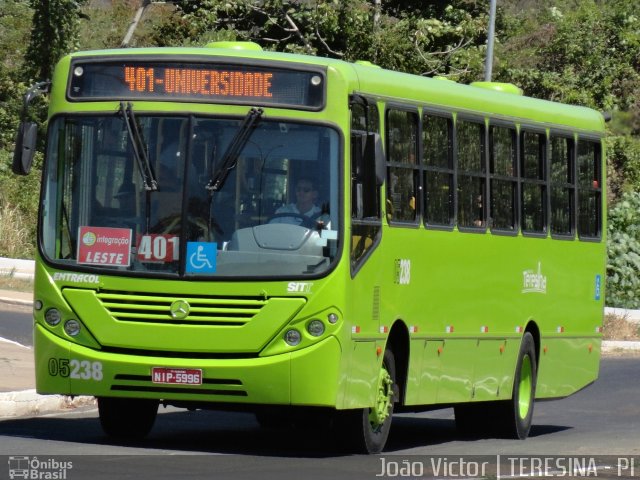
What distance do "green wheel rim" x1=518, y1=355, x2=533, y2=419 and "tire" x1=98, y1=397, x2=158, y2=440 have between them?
14.9ft

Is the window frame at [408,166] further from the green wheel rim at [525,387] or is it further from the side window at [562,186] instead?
the side window at [562,186]

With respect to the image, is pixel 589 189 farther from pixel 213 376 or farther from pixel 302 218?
pixel 213 376

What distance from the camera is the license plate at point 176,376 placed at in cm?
1147

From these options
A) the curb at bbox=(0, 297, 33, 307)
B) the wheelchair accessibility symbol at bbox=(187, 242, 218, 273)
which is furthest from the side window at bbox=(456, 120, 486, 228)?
the curb at bbox=(0, 297, 33, 307)

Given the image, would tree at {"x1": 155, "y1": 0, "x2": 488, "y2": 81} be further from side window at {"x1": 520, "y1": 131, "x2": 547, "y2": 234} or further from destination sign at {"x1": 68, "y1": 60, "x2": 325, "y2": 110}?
destination sign at {"x1": 68, "y1": 60, "x2": 325, "y2": 110}

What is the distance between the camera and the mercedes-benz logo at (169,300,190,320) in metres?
11.5

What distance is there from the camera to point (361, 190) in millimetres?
11945

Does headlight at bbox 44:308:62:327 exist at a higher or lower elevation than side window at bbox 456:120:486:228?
lower

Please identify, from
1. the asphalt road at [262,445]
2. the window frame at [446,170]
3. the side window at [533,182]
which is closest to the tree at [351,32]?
the asphalt road at [262,445]

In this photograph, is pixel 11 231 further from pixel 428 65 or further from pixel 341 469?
pixel 341 469

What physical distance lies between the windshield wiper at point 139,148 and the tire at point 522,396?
5384mm

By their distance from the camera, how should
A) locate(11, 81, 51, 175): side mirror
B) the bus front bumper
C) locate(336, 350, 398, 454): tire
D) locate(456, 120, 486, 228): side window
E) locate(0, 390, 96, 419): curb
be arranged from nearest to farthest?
the bus front bumper
locate(11, 81, 51, 175): side mirror
locate(336, 350, 398, 454): tire
locate(456, 120, 486, 228): side window
locate(0, 390, 96, 419): curb

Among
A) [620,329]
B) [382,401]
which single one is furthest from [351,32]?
[382,401]

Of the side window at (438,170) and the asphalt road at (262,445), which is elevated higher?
the side window at (438,170)
